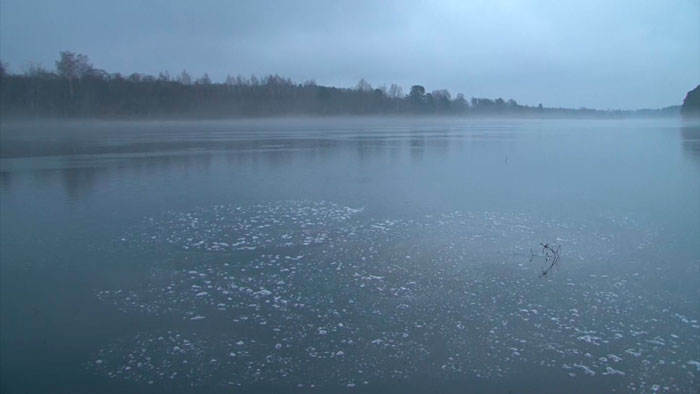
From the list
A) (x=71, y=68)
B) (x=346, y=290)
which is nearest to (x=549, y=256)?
(x=346, y=290)

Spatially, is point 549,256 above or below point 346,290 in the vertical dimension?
above

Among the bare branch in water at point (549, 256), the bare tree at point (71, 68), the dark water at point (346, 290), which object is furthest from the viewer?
the bare tree at point (71, 68)

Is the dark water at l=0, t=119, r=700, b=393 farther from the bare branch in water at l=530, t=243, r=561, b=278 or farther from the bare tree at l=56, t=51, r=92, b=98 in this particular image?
the bare tree at l=56, t=51, r=92, b=98

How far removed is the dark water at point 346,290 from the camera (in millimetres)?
4500

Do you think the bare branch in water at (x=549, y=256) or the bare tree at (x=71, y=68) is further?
the bare tree at (x=71, y=68)

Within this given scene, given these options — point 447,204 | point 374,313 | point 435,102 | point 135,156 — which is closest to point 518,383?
point 374,313

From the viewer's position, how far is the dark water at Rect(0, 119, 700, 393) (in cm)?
450

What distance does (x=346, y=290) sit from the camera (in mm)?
6281

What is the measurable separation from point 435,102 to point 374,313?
105 m

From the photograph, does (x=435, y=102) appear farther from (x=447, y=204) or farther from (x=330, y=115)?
(x=447, y=204)

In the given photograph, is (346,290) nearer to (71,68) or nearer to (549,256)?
(549,256)

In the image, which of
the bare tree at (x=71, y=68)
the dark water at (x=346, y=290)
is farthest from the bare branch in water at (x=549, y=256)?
the bare tree at (x=71, y=68)

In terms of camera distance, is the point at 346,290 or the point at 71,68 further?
the point at 71,68

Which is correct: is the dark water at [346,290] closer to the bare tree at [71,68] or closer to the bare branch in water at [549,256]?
the bare branch in water at [549,256]
